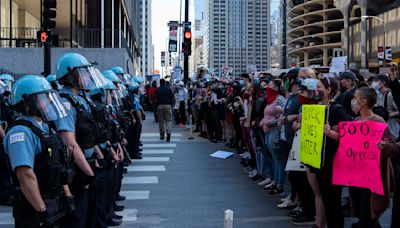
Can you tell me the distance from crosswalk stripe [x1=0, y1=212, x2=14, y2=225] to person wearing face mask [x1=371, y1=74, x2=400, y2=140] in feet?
19.6

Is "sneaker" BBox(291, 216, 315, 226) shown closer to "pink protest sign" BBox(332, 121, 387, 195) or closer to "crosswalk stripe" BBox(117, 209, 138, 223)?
"pink protest sign" BBox(332, 121, 387, 195)

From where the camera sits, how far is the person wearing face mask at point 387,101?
9.68 m

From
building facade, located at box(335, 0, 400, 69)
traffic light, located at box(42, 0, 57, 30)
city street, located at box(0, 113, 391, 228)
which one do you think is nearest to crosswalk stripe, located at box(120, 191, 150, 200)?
city street, located at box(0, 113, 391, 228)

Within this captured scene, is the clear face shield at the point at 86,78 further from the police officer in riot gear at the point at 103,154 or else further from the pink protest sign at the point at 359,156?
the pink protest sign at the point at 359,156

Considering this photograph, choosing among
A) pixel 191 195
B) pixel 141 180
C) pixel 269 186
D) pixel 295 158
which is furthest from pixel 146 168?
pixel 295 158

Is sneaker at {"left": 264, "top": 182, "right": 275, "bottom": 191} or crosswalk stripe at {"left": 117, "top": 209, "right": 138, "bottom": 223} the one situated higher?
sneaker at {"left": 264, "top": 182, "right": 275, "bottom": 191}

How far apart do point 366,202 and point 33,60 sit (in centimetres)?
2170

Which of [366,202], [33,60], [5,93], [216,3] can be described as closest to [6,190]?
[5,93]

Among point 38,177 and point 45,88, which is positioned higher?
point 45,88

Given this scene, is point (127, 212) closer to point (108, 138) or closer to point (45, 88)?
point (108, 138)

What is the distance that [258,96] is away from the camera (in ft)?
36.6

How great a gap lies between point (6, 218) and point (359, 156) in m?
4.91

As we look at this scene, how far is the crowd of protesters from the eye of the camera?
6195 millimetres

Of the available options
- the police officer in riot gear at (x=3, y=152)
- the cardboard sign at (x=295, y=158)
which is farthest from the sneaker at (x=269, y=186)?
the police officer in riot gear at (x=3, y=152)
